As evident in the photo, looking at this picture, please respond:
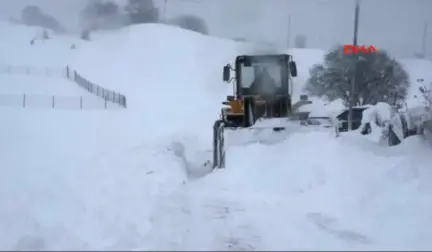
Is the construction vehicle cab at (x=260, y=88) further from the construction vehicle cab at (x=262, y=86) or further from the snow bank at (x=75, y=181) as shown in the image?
the snow bank at (x=75, y=181)

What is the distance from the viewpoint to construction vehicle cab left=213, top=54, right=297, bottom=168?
26.6 ft

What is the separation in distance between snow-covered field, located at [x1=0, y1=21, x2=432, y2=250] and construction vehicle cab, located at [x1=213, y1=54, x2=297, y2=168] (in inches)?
30.1

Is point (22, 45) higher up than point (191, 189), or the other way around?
point (22, 45)

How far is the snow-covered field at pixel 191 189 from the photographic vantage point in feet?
12.8

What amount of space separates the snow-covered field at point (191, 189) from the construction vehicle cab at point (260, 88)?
77 centimetres

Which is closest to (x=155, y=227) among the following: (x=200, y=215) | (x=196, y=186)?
(x=200, y=215)

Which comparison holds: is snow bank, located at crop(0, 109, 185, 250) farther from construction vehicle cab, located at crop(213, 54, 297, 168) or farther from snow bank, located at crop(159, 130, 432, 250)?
construction vehicle cab, located at crop(213, 54, 297, 168)

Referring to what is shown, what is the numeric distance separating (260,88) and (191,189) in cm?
298

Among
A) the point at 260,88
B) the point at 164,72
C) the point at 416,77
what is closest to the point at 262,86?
the point at 260,88

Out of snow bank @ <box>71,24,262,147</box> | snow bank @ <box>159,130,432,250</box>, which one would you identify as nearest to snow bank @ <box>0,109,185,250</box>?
snow bank @ <box>159,130,432,250</box>

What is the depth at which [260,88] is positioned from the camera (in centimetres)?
844

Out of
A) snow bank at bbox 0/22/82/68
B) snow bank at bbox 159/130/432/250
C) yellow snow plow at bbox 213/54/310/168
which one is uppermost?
snow bank at bbox 0/22/82/68

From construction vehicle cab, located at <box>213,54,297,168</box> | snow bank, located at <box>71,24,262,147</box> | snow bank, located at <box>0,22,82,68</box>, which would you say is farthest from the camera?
snow bank, located at <box>71,24,262,147</box>

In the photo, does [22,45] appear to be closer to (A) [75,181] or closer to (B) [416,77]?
(A) [75,181]
